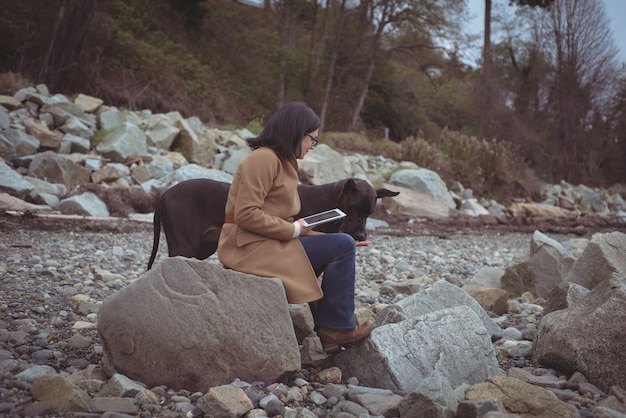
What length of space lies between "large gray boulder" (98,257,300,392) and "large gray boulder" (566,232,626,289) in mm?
3434

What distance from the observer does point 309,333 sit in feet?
13.8

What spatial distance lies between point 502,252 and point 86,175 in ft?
25.8

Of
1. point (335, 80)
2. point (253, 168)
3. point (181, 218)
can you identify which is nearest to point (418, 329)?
point (253, 168)

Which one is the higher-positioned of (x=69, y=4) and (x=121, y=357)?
(x=69, y=4)

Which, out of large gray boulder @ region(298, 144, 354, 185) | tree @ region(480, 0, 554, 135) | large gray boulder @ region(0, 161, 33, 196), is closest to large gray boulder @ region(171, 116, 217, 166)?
large gray boulder @ region(298, 144, 354, 185)

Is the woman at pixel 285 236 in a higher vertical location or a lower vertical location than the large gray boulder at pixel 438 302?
higher

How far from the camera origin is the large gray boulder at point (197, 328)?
3.19m

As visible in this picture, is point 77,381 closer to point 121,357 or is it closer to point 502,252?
point 121,357

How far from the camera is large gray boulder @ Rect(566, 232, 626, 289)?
18.1 feet

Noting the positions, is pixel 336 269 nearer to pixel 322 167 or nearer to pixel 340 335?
pixel 340 335

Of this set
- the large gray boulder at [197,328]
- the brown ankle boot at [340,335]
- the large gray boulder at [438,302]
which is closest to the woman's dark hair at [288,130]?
the large gray boulder at [197,328]

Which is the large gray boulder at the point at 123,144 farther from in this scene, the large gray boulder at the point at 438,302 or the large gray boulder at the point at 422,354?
the large gray boulder at the point at 422,354

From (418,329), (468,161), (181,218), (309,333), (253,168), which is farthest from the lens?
(468,161)

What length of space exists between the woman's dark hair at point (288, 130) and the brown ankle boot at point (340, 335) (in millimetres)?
1071
